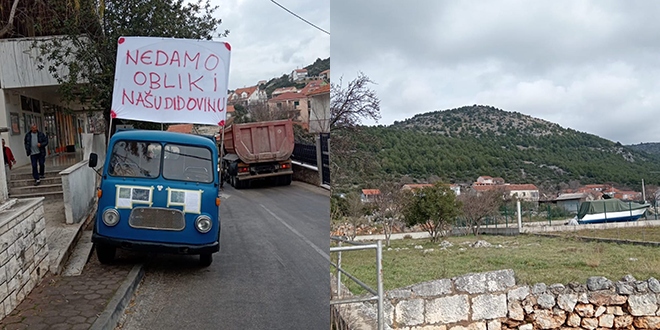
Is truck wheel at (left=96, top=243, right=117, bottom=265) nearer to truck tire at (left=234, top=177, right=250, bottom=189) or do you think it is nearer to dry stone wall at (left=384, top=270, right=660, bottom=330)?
dry stone wall at (left=384, top=270, right=660, bottom=330)

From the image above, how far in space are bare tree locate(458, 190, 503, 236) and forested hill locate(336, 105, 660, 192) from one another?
2.15 ft

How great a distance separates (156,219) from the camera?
187 inches

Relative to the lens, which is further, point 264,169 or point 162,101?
point 264,169

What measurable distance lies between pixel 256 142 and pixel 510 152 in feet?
32.8

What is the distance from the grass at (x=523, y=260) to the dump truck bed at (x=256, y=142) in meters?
3.82

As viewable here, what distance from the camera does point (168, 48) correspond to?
4684 millimetres

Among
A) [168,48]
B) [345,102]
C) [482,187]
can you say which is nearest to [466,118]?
[482,187]

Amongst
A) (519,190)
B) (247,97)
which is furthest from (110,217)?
(519,190)

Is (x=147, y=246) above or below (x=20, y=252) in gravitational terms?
below

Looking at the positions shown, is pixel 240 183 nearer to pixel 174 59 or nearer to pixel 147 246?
pixel 147 246

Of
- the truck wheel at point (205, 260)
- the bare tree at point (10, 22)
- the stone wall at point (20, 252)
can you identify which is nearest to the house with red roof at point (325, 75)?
the stone wall at point (20, 252)

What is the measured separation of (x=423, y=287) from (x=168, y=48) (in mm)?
4263

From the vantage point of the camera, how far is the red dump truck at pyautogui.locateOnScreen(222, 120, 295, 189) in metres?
13.8

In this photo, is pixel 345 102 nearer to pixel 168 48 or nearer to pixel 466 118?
pixel 168 48
